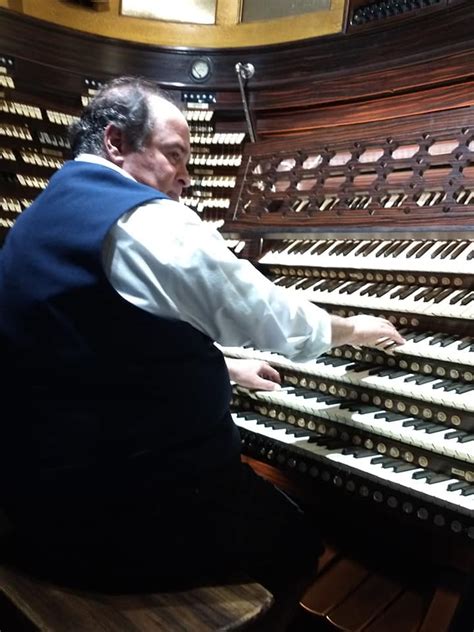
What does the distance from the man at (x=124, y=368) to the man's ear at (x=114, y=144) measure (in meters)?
0.14

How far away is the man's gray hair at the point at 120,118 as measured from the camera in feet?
5.27

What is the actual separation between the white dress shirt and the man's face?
295 millimetres

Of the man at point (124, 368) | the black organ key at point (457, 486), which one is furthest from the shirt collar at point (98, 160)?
the black organ key at point (457, 486)

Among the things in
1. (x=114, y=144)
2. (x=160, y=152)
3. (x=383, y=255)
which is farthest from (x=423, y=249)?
(x=114, y=144)

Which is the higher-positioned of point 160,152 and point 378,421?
point 160,152

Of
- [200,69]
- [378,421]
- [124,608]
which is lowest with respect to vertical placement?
[124,608]

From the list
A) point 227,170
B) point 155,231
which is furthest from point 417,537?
point 227,170

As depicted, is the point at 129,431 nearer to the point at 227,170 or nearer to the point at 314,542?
the point at 314,542

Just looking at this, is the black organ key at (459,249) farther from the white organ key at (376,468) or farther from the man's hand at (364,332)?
the white organ key at (376,468)

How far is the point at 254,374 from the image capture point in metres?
2.08

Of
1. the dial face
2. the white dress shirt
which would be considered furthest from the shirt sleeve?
the dial face

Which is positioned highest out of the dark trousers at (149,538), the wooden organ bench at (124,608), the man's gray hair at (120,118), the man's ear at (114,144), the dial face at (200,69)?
the dial face at (200,69)

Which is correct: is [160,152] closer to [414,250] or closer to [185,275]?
[185,275]

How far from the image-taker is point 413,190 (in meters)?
2.04
